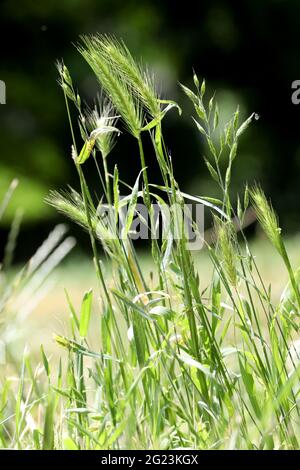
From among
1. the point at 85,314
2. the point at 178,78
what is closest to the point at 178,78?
the point at 178,78

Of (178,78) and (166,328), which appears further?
(178,78)

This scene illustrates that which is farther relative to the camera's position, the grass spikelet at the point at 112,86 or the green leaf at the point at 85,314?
the green leaf at the point at 85,314

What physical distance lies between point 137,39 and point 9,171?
1.74 meters

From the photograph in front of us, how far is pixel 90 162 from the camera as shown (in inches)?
360

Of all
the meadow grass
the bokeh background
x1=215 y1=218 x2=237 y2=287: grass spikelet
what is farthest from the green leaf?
the bokeh background

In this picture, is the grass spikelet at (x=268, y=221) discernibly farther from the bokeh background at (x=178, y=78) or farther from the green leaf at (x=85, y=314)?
the bokeh background at (x=178, y=78)

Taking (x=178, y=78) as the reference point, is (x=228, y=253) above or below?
below

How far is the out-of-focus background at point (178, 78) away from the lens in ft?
29.1

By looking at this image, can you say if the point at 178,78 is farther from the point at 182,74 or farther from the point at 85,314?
the point at 85,314

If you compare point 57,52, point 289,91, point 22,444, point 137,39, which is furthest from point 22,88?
point 22,444

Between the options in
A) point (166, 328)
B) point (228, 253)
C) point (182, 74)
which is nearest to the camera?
point (228, 253)

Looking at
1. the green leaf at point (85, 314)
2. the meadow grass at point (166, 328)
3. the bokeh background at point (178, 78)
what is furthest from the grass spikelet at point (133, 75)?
the bokeh background at point (178, 78)

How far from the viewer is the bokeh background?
8875 millimetres

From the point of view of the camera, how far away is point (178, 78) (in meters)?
8.95
